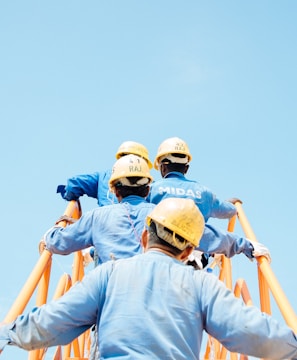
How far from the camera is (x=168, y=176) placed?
4.46 metres

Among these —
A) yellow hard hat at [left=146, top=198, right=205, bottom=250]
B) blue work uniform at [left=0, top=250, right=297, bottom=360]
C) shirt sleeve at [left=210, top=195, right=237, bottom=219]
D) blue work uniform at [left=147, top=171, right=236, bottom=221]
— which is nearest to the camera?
blue work uniform at [left=0, top=250, right=297, bottom=360]

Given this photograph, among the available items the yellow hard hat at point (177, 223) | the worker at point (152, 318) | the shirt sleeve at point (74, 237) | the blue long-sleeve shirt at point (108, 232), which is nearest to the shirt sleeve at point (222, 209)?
the blue long-sleeve shirt at point (108, 232)

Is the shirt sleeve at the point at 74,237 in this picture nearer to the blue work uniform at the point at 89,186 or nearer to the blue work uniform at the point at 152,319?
the blue work uniform at the point at 152,319

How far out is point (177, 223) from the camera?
2.09m

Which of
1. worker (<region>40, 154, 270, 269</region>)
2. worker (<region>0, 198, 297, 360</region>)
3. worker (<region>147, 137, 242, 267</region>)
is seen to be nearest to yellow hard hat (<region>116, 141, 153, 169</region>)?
worker (<region>147, 137, 242, 267</region>)

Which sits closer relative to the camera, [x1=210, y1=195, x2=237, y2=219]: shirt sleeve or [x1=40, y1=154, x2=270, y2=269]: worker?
[x1=40, y1=154, x2=270, y2=269]: worker

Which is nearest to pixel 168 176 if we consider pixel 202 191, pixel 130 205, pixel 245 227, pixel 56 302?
pixel 202 191

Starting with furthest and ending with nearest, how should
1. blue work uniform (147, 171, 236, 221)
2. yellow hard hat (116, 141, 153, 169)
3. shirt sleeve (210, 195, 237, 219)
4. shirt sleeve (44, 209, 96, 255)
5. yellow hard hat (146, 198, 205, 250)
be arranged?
yellow hard hat (116, 141, 153, 169) → shirt sleeve (210, 195, 237, 219) → blue work uniform (147, 171, 236, 221) → shirt sleeve (44, 209, 96, 255) → yellow hard hat (146, 198, 205, 250)

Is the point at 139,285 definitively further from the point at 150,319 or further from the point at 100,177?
the point at 100,177

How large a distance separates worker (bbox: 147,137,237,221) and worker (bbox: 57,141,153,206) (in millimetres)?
315

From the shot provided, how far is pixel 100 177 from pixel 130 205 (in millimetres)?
1899

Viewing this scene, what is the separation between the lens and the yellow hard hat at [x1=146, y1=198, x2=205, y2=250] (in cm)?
208

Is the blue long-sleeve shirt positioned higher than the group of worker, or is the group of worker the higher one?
the blue long-sleeve shirt

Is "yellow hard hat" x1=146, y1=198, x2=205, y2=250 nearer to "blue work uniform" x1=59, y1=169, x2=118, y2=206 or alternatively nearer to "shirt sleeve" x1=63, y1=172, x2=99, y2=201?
"blue work uniform" x1=59, y1=169, x2=118, y2=206
